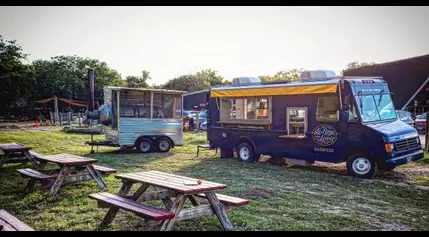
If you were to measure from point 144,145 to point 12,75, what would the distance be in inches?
1202

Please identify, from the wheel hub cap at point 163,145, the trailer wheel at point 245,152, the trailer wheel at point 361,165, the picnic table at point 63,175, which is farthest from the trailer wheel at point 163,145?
the trailer wheel at point 361,165

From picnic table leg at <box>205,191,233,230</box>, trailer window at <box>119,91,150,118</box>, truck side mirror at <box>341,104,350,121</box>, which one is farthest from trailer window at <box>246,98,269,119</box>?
picnic table leg at <box>205,191,233,230</box>

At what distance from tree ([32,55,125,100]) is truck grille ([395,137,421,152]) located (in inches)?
1530

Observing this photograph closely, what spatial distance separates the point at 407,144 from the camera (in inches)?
360

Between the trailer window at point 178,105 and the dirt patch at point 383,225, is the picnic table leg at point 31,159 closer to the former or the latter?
the trailer window at point 178,105

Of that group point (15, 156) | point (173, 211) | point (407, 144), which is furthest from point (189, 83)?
point (173, 211)

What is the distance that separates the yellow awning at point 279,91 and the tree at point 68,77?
1332 inches

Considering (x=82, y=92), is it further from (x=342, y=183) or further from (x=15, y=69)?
(x=342, y=183)

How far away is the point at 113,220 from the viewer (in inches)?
211

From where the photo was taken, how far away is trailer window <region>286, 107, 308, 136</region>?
10.7 m

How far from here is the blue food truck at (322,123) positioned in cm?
901

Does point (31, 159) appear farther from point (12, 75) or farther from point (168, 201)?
point (12, 75)

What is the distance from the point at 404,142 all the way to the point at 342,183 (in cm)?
207
